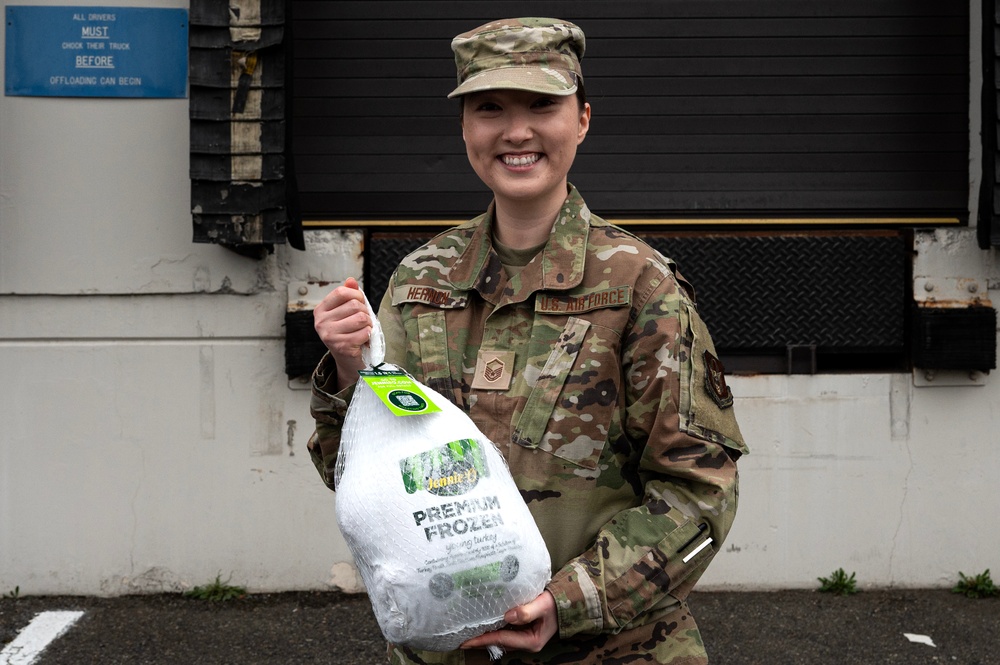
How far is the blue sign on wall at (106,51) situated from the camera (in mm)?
4598

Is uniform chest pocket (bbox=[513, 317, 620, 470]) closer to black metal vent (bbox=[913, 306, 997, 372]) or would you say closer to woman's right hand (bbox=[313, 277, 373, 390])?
woman's right hand (bbox=[313, 277, 373, 390])

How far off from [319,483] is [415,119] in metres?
1.74

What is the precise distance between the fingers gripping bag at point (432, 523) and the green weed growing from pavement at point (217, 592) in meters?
3.17

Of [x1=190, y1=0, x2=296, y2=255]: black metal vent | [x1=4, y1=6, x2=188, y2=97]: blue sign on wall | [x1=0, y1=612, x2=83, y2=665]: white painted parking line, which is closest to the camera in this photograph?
[x1=0, y1=612, x2=83, y2=665]: white painted parking line

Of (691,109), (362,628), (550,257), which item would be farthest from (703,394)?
(691,109)

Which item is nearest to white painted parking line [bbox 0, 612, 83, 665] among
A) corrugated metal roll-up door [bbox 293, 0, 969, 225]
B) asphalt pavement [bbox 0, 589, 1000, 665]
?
asphalt pavement [bbox 0, 589, 1000, 665]

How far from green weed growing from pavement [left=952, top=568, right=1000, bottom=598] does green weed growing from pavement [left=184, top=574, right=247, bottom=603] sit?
3.31 m

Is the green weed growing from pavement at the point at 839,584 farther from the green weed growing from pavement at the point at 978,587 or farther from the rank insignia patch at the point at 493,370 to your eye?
the rank insignia patch at the point at 493,370

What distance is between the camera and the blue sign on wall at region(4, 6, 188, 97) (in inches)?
181

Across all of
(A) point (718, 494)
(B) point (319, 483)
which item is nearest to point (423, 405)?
(A) point (718, 494)

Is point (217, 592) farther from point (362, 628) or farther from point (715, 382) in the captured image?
point (715, 382)

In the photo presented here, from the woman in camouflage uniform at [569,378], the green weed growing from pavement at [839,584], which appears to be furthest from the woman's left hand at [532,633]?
the green weed growing from pavement at [839,584]

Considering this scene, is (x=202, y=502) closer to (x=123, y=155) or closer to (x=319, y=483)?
(x=319, y=483)

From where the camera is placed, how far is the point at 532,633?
5.55 ft
